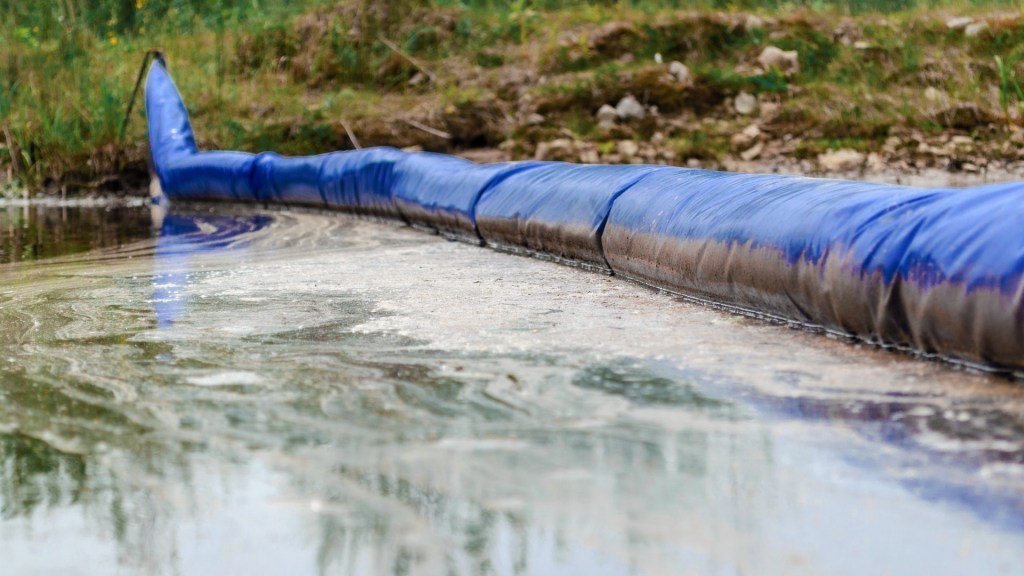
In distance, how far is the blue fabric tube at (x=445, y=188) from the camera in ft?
14.7

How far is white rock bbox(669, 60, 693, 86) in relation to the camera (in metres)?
8.95

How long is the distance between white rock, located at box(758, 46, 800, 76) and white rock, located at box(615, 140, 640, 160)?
5.37ft

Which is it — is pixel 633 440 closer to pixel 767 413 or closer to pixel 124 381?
pixel 767 413

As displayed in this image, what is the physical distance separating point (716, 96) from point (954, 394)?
7351 mm

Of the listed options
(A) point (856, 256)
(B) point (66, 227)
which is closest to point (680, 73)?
(B) point (66, 227)

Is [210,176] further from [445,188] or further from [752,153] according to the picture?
[752,153]

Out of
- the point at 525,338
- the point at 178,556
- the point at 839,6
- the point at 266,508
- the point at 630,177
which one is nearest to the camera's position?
the point at 178,556

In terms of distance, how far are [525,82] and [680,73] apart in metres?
1.28

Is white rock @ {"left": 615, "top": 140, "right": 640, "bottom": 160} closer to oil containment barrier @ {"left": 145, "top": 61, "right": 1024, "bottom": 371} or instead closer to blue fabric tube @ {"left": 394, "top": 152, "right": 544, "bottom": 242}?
blue fabric tube @ {"left": 394, "top": 152, "right": 544, "bottom": 242}

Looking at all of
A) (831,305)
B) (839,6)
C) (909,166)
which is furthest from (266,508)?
(839,6)

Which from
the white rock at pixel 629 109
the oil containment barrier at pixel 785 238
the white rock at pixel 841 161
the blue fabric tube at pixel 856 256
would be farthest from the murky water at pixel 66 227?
the white rock at pixel 841 161

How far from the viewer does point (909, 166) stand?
7289 mm

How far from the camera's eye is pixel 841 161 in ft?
24.8

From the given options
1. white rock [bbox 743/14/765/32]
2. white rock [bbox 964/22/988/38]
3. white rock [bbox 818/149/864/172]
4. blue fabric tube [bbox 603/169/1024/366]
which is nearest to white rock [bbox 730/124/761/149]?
white rock [bbox 818/149/864/172]
